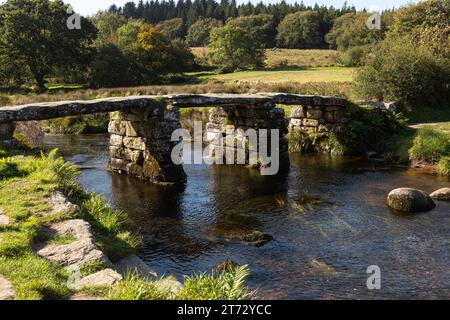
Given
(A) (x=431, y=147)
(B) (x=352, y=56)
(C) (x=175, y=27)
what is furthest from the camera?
(C) (x=175, y=27)

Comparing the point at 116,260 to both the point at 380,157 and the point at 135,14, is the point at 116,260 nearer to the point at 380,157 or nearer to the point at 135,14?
the point at 380,157

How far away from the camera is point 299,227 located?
1364cm

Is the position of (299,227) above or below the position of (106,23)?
below

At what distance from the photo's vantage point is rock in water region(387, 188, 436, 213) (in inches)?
589

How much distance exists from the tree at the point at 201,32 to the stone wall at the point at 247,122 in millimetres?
88156

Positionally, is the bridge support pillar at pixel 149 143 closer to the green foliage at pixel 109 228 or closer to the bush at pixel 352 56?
the green foliage at pixel 109 228

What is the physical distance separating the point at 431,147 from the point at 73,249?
18.8 meters

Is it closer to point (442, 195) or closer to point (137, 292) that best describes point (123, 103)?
point (442, 195)

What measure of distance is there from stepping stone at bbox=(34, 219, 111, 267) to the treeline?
9967 centimetres

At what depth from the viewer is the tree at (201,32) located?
4326 inches

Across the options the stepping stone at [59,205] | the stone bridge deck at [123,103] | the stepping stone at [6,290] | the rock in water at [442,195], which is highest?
the stone bridge deck at [123,103]

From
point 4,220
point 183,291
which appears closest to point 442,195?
point 183,291

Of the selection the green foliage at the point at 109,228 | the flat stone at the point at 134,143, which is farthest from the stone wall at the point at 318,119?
the green foliage at the point at 109,228
